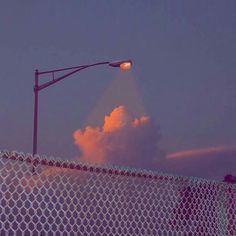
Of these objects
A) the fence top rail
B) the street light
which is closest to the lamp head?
the street light

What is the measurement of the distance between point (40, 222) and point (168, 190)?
1343mm

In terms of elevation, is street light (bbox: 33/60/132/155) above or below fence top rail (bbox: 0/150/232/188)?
above

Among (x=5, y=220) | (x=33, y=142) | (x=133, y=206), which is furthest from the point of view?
(x=33, y=142)

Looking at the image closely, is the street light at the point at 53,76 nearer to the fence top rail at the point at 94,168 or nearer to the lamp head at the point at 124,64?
the lamp head at the point at 124,64

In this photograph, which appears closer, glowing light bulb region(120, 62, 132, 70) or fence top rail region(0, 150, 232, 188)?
fence top rail region(0, 150, 232, 188)

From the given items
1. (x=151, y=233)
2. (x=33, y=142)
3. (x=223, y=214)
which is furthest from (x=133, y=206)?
(x=33, y=142)

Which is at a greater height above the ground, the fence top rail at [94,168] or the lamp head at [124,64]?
the lamp head at [124,64]

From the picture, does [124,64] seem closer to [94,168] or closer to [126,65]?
[126,65]

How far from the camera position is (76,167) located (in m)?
4.39

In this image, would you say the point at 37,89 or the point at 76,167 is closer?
the point at 76,167

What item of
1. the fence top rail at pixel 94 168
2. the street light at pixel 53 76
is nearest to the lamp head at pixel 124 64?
the street light at pixel 53 76

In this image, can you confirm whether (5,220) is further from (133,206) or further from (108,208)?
(133,206)

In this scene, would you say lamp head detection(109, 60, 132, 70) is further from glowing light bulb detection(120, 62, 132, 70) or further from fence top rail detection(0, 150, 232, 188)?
fence top rail detection(0, 150, 232, 188)

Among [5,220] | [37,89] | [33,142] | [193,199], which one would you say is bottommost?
[5,220]
